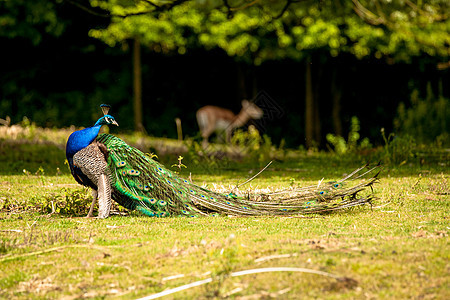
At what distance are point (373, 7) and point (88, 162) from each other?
13.1 metres

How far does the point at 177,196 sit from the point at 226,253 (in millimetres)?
2008

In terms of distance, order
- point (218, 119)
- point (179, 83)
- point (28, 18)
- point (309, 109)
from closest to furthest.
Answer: point (218, 119), point (28, 18), point (309, 109), point (179, 83)

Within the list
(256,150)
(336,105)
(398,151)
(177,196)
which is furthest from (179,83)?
(177,196)

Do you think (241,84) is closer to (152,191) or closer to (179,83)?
(179,83)

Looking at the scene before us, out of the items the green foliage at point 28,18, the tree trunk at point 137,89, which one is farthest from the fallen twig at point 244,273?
the tree trunk at point 137,89

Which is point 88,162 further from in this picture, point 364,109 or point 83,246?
point 364,109

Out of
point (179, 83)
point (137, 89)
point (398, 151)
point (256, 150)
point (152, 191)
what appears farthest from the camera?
point (179, 83)

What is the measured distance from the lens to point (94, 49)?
22938 mm

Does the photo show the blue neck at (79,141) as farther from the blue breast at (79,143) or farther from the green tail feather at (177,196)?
the green tail feather at (177,196)

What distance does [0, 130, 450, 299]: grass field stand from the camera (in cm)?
409

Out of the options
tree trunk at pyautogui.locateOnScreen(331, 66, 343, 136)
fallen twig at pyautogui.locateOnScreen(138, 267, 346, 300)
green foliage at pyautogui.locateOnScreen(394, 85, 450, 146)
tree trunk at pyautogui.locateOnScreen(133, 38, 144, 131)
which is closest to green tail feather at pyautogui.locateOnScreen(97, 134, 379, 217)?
fallen twig at pyautogui.locateOnScreen(138, 267, 346, 300)

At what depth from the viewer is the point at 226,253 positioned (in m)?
4.61

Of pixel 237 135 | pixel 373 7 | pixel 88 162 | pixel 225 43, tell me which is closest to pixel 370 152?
pixel 237 135

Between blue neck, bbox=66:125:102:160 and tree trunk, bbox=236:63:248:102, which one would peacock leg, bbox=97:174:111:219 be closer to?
blue neck, bbox=66:125:102:160
